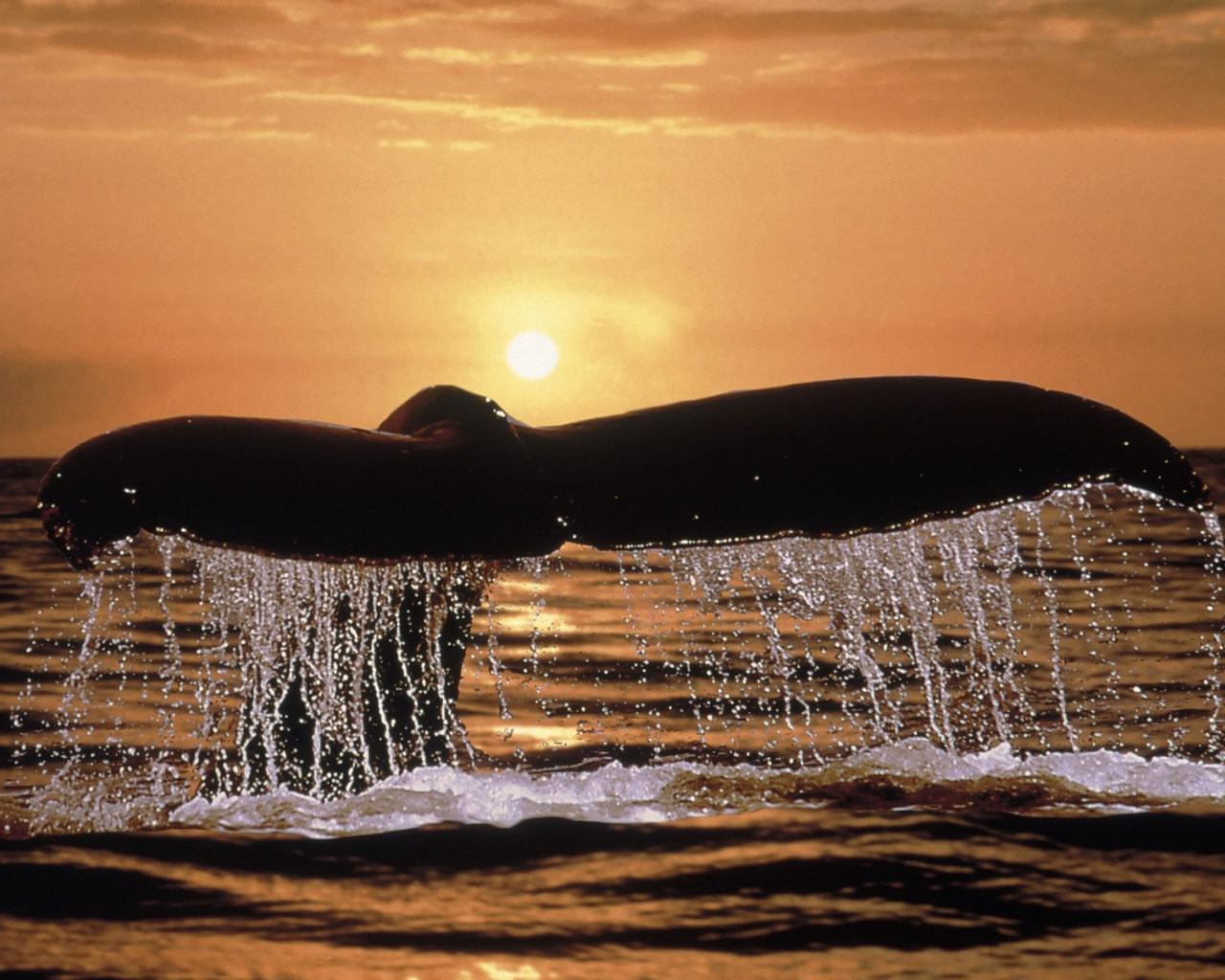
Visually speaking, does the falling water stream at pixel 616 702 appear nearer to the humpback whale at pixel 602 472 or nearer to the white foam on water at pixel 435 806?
the white foam on water at pixel 435 806

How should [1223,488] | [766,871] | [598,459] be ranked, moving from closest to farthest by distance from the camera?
[598,459]
[766,871]
[1223,488]

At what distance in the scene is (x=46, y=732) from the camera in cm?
1029

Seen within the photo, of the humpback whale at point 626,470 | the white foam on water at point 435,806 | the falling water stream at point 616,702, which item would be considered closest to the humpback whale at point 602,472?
the humpback whale at point 626,470

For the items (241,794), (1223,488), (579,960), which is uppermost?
(1223,488)

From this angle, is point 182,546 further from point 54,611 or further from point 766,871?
point 54,611

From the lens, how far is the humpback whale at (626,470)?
5281mm

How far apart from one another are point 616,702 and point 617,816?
4485mm

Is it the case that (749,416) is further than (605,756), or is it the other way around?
(605,756)

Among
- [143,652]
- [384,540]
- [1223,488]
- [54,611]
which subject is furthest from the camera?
[1223,488]

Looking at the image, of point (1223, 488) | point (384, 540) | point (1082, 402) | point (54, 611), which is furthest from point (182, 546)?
point (1223, 488)

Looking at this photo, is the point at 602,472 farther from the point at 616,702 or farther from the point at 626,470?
the point at 616,702

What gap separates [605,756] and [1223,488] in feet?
147

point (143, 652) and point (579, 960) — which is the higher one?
point (143, 652)

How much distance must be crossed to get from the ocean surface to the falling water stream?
0.03 meters
